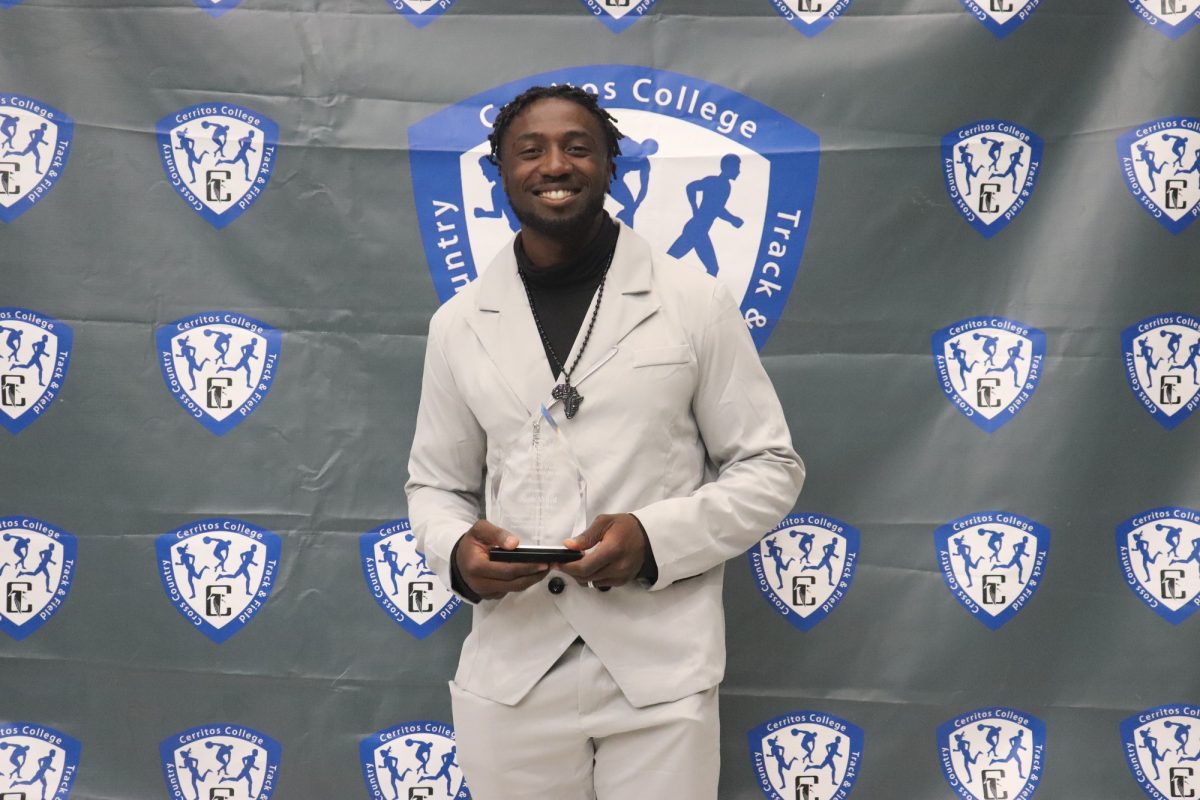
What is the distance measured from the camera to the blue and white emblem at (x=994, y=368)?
2303 millimetres

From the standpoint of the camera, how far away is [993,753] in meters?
2.30

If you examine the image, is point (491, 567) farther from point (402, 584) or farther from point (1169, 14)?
point (1169, 14)

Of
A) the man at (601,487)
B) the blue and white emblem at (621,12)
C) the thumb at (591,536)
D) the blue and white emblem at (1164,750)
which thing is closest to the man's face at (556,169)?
the man at (601,487)

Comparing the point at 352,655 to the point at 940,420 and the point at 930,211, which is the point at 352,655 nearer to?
the point at 940,420

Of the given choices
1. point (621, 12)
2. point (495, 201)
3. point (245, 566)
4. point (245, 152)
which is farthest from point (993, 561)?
point (245, 152)

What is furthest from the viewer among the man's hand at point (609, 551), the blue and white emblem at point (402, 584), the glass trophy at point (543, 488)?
the blue and white emblem at point (402, 584)

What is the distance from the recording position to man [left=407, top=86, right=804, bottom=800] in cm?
172

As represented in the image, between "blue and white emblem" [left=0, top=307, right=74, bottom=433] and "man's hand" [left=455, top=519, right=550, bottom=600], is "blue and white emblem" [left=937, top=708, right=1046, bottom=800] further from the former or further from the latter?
"blue and white emblem" [left=0, top=307, right=74, bottom=433]

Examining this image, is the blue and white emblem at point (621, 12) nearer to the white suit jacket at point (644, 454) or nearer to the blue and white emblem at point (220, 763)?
the white suit jacket at point (644, 454)

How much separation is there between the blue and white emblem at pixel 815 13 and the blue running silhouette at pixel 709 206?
302 mm

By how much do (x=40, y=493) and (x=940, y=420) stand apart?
187 cm

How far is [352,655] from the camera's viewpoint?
239 cm

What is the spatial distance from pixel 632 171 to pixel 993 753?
4.51 ft

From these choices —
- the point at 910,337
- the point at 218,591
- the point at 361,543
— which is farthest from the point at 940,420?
the point at 218,591
